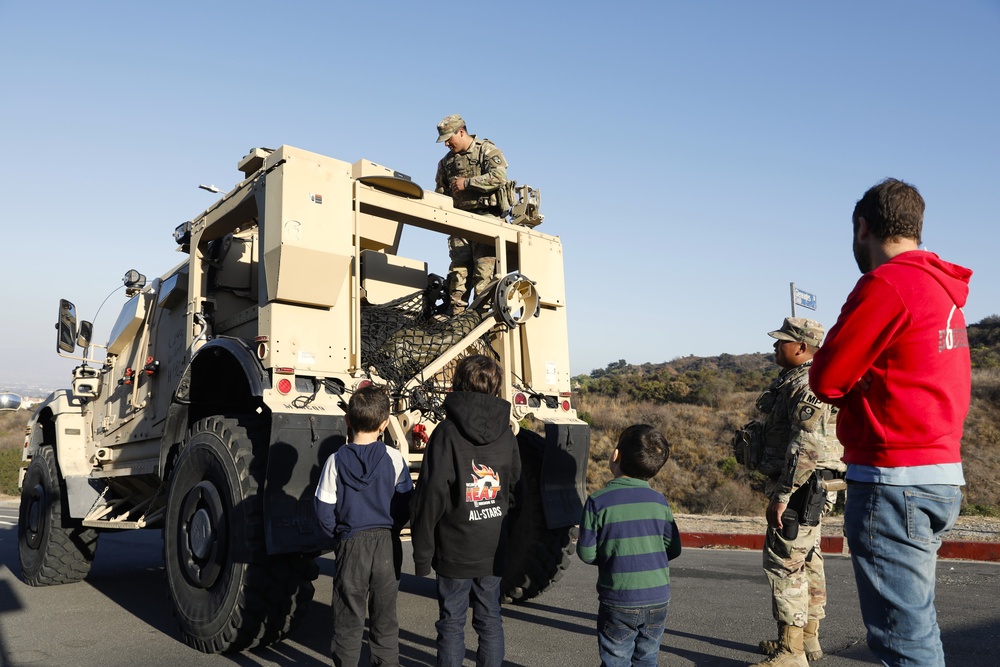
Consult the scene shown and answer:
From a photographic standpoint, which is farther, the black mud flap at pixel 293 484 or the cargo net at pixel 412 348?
the cargo net at pixel 412 348

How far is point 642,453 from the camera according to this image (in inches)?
132

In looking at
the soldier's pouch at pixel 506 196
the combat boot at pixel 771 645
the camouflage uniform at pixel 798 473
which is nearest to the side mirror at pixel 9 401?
the soldier's pouch at pixel 506 196

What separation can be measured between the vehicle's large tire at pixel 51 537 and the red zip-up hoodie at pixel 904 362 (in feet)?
21.9

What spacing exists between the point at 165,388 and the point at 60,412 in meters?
1.79

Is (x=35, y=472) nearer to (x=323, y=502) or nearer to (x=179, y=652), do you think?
(x=179, y=652)

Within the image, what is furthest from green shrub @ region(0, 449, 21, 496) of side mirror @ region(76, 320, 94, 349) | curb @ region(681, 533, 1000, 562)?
curb @ region(681, 533, 1000, 562)

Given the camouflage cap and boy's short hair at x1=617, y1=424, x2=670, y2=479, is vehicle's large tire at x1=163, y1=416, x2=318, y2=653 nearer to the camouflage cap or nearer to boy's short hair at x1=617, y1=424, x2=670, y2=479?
boy's short hair at x1=617, y1=424, x2=670, y2=479

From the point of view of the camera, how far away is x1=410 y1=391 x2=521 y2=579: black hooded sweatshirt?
11.6 feet

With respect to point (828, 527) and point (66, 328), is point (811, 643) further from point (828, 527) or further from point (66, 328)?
point (828, 527)

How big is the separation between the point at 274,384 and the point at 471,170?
2686 mm

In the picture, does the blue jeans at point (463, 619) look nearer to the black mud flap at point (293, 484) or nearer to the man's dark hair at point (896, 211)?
the black mud flap at point (293, 484)

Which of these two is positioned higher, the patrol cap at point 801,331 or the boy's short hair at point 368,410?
the patrol cap at point 801,331

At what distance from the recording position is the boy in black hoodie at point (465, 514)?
3525 millimetres

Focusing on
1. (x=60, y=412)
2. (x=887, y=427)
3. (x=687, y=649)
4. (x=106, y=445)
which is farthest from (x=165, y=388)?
(x=887, y=427)
